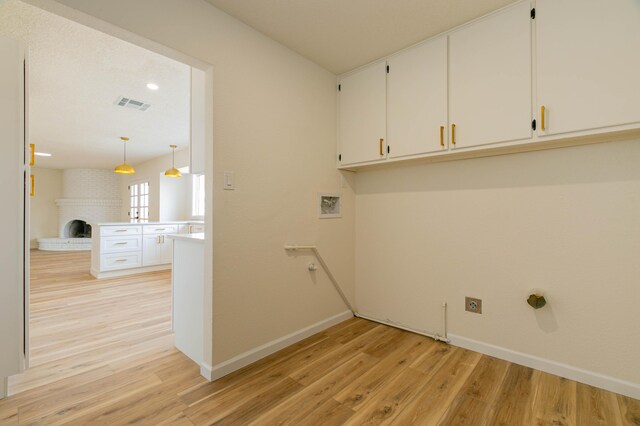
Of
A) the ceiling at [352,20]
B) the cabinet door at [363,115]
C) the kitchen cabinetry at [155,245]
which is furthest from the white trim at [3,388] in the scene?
the kitchen cabinetry at [155,245]

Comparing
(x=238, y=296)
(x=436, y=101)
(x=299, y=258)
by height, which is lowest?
(x=238, y=296)

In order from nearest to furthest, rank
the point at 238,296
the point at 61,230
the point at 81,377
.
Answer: the point at 81,377 → the point at 238,296 → the point at 61,230

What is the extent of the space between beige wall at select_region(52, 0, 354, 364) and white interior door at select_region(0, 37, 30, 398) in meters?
0.61

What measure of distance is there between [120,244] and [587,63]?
6384 mm

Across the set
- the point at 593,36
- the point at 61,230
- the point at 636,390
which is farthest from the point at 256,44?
the point at 61,230

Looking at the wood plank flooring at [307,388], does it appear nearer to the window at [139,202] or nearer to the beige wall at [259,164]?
the beige wall at [259,164]

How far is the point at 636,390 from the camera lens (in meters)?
1.69

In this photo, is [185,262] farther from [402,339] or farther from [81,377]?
[402,339]

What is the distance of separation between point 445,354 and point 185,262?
2.18m

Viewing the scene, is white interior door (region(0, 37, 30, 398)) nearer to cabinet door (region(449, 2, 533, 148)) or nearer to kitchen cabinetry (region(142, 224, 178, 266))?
cabinet door (region(449, 2, 533, 148))

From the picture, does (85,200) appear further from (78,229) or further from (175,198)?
(175,198)

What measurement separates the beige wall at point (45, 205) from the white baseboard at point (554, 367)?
487 inches

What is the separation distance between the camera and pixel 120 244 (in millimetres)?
5141

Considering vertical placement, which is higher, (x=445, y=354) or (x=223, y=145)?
(x=223, y=145)
